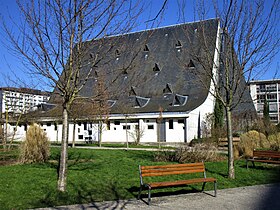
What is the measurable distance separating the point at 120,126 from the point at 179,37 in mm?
12155

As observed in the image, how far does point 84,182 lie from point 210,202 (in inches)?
138

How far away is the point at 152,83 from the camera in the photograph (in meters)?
38.6

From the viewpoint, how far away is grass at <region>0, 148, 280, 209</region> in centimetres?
790

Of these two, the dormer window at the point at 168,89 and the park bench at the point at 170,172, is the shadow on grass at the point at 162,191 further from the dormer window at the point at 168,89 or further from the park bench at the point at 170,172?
the dormer window at the point at 168,89

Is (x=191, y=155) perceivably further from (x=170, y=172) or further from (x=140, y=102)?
(x=140, y=102)

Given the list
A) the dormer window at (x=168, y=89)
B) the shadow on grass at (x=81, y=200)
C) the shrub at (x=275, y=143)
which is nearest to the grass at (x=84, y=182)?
the shadow on grass at (x=81, y=200)

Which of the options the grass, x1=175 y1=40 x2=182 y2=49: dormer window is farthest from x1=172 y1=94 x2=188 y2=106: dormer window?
the grass

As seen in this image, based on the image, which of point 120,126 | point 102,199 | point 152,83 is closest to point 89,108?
point 120,126

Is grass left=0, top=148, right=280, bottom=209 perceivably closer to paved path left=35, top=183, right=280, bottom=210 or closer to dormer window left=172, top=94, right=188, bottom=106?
paved path left=35, top=183, right=280, bottom=210

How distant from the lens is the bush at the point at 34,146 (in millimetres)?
13117

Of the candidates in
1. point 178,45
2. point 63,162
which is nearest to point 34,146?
point 63,162

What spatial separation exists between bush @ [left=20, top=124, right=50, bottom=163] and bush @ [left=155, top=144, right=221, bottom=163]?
4.84m

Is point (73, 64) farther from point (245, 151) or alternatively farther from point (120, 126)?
point (120, 126)

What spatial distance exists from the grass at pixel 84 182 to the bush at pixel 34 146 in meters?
0.68
